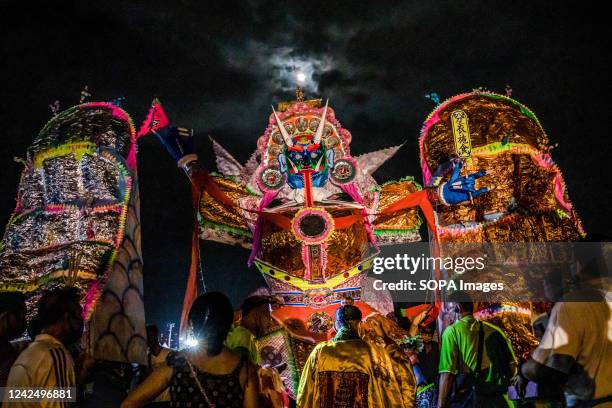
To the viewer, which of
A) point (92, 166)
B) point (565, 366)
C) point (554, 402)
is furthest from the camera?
point (92, 166)

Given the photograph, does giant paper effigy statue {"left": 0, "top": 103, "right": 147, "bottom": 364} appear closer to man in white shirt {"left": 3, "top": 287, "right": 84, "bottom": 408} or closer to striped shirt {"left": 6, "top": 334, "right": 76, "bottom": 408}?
man in white shirt {"left": 3, "top": 287, "right": 84, "bottom": 408}

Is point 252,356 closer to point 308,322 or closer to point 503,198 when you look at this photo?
point 308,322

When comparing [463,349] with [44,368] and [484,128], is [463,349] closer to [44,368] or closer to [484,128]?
[44,368]

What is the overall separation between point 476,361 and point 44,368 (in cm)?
270

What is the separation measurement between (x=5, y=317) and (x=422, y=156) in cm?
546

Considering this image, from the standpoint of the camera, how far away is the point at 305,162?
7074mm

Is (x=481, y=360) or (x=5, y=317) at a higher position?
(x=5, y=317)

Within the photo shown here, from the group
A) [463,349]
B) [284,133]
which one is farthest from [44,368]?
[284,133]

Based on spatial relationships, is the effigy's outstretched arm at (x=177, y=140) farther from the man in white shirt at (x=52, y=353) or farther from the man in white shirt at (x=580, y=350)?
the man in white shirt at (x=580, y=350)

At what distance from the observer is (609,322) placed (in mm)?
2102

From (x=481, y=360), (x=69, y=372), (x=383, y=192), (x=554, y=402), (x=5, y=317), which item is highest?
(x=383, y=192)

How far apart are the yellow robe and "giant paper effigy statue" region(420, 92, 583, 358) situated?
7.94 ft

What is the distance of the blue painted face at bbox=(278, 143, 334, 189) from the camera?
7098mm

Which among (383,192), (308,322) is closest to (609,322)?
(308,322)
